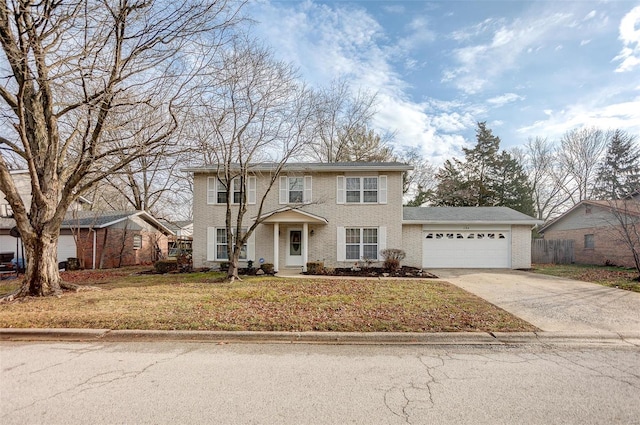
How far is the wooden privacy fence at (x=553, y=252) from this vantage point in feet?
68.0

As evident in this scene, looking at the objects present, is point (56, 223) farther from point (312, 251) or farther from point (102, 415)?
point (312, 251)

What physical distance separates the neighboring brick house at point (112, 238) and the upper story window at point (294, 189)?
11434 millimetres

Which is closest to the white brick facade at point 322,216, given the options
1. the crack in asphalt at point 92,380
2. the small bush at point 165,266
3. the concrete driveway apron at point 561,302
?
the small bush at point 165,266

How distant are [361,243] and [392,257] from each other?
1.68 m

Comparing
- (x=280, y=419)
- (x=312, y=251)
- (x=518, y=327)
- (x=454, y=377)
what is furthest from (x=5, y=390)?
(x=312, y=251)

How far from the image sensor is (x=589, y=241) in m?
20.1

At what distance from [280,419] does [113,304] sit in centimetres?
621

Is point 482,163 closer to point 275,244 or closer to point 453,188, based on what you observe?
point 453,188

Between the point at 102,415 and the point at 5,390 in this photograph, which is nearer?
the point at 102,415

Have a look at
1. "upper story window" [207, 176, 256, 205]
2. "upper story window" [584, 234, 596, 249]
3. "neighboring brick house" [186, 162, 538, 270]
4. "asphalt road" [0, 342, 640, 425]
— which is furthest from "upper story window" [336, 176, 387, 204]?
"upper story window" [584, 234, 596, 249]

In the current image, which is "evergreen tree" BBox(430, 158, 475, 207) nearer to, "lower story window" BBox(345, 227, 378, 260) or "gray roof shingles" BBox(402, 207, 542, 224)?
"gray roof shingles" BBox(402, 207, 542, 224)

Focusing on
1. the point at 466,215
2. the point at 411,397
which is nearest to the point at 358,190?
the point at 466,215

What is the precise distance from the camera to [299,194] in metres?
15.6

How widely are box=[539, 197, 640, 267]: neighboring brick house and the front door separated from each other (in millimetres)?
16016
